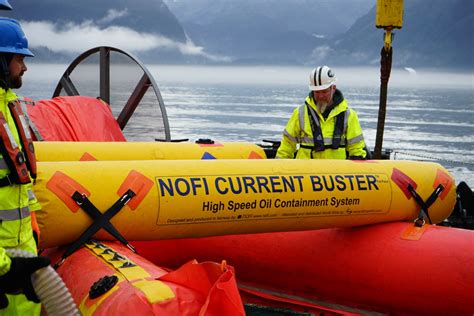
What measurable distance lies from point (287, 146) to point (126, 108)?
2.49 m

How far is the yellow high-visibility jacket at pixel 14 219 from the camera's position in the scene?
285 centimetres

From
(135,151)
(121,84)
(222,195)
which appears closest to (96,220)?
(222,195)

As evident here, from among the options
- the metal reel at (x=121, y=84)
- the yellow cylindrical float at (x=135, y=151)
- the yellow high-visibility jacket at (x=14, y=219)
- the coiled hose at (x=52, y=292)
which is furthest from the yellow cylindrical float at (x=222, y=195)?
the metal reel at (x=121, y=84)

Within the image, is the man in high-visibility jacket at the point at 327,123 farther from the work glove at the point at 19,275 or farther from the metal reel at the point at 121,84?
the work glove at the point at 19,275

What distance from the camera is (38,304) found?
296cm

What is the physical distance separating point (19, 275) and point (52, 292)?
209 mm

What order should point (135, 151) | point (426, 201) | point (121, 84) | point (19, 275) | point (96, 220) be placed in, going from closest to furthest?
point (19, 275) → point (96, 220) → point (426, 201) → point (135, 151) → point (121, 84)

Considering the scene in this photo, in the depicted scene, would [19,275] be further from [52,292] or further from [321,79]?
[321,79]

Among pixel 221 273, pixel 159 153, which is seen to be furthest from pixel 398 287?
pixel 159 153

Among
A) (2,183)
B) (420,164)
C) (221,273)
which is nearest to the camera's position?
(2,183)

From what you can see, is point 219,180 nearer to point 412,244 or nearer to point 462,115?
point 412,244

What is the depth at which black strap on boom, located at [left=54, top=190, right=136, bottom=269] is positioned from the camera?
Answer: 3.68 metres

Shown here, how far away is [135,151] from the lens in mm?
5402

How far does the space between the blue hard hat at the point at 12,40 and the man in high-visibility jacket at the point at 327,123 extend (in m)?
2.92
